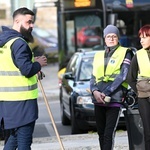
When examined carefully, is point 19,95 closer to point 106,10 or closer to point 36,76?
point 36,76

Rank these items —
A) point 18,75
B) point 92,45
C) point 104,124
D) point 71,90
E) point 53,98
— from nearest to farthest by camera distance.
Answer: point 18,75
point 104,124
point 71,90
point 92,45
point 53,98

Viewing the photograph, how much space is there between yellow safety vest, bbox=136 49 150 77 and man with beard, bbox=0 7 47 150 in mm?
1176

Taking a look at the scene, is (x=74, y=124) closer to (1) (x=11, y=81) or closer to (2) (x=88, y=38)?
(1) (x=11, y=81)

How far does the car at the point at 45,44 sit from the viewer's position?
109 feet

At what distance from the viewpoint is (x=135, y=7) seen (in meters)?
18.1

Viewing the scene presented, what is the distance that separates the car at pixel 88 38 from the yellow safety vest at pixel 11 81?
1166 centimetres

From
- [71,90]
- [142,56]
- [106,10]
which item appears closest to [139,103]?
[142,56]

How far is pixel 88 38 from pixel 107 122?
1078 centimetres

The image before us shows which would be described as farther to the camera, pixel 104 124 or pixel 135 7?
pixel 135 7

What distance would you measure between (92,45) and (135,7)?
206 cm

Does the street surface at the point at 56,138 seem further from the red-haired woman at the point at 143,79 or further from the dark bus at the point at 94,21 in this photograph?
the dark bus at the point at 94,21

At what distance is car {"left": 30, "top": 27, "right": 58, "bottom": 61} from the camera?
33247 mm

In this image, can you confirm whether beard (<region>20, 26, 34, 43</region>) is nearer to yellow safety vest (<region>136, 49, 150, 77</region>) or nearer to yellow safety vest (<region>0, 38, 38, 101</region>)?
yellow safety vest (<region>0, 38, 38, 101</region>)

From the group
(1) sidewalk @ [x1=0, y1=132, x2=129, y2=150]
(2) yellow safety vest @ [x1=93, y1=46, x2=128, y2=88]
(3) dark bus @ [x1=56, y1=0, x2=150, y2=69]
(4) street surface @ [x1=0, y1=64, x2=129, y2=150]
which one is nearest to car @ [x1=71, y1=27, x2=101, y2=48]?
(3) dark bus @ [x1=56, y1=0, x2=150, y2=69]
